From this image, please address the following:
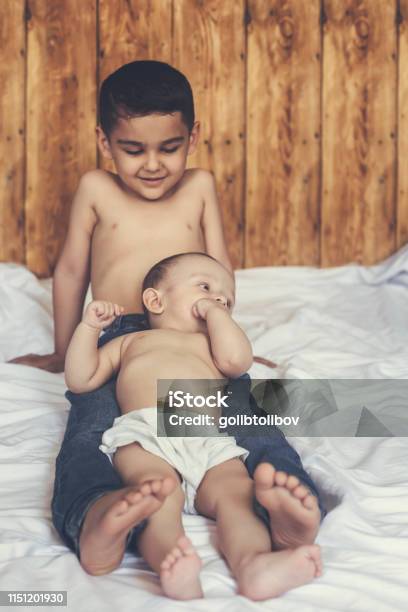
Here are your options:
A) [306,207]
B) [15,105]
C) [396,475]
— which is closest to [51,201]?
[15,105]

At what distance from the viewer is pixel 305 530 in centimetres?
71

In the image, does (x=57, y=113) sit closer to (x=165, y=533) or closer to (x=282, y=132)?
(x=282, y=132)

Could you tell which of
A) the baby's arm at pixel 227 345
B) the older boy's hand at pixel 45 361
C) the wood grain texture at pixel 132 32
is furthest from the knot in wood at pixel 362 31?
the baby's arm at pixel 227 345

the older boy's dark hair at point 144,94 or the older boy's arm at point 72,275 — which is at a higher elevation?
the older boy's dark hair at point 144,94

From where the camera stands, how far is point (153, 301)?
1086mm

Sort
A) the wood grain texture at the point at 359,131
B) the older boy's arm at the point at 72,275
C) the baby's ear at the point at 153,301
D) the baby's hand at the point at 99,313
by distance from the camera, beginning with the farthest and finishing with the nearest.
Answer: the wood grain texture at the point at 359,131 < the older boy's arm at the point at 72,275 < the baby's ear at the point at 153,301 < the baby's hand at the point at 99,313

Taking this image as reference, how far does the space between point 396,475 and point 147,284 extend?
16.3 inches

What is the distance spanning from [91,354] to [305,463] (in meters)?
0.28

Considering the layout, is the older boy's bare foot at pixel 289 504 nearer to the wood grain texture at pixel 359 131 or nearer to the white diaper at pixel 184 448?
the white diaper at pixel 184 448

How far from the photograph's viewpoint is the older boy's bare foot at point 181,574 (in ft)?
2.13

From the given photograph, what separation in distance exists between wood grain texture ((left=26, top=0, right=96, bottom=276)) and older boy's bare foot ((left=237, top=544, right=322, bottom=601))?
57.2 inches

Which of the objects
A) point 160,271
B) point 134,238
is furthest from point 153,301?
point 134,238

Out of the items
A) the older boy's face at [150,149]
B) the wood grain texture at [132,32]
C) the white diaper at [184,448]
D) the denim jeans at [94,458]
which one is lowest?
the denim jeans at [94,458]

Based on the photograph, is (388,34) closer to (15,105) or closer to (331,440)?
(15,105)
